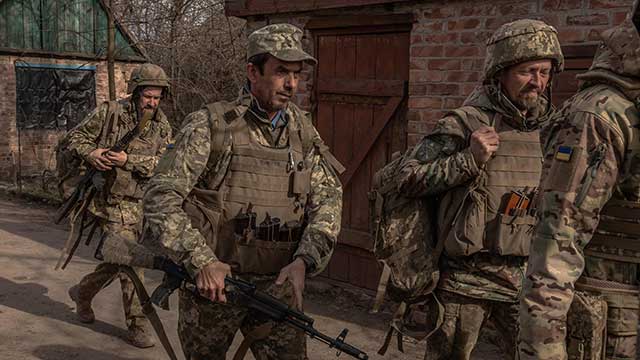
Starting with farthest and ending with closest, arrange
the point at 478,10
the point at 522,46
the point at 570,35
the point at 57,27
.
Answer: the point at 57,27, the point at 478,10, the point at 570,35, the point at 522,46

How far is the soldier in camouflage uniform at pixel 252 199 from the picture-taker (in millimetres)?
3119

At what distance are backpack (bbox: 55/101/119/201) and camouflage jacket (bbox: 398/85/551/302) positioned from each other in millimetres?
3136

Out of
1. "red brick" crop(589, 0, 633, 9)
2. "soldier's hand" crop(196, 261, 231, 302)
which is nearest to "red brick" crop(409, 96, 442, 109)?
"red brick" crop(589, 0, 633, 9)

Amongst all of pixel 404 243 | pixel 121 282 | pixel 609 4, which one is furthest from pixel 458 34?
pixel 121 282

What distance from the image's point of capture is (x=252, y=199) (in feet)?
10.6

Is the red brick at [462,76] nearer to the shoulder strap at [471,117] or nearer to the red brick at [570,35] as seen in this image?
the red brick at [570,35]

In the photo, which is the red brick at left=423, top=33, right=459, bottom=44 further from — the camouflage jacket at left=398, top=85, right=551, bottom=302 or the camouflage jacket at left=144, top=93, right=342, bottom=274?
the camouflage jacket at left=144, top=93, right=342, bottom=274

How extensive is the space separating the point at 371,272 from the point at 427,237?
2855 millimetres

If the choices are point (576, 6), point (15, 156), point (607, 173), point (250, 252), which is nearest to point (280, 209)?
point (250, 252)

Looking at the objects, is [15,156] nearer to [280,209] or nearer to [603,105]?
[280,209]

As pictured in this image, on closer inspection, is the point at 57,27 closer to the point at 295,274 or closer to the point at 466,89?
the point at 466,89

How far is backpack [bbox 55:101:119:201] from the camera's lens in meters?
5.62

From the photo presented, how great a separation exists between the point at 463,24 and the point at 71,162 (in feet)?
11.0

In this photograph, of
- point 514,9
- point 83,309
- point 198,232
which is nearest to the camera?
point 198,232
